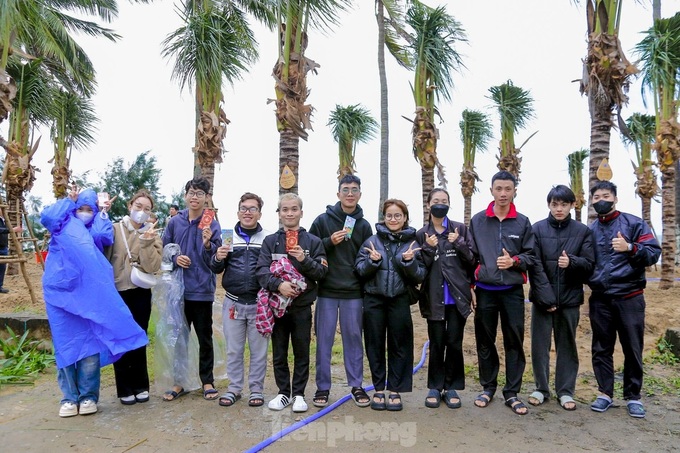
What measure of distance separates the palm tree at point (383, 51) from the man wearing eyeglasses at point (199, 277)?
8.19 metres

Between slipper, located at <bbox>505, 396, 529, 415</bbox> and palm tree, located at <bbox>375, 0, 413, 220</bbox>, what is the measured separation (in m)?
8.52

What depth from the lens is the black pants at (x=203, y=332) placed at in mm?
4277

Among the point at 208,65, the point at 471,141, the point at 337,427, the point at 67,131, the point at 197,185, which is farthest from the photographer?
the point at 471,141

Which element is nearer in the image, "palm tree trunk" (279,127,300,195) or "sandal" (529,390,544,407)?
"sandal" (529,390,544,407)

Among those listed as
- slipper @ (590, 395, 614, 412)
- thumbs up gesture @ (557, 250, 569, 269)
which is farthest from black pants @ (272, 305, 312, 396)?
slipper @ (590, 395, 614, 412)

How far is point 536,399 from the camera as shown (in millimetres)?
4156

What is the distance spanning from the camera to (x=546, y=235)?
4.19 meters

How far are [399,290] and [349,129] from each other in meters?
17.1

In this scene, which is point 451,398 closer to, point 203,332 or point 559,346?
point 559,346

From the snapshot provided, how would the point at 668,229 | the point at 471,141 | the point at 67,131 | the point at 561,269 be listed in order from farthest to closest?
the point at 471,141, the point at 67,131, the point at 668,229, the point at 561,269

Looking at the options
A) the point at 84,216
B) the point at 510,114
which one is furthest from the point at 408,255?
the point at 510,114

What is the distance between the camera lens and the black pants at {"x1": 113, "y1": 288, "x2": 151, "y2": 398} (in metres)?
4.14

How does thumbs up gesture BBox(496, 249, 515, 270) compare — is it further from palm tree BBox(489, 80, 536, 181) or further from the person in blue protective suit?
Answer: palm tree BBox(489, 80, 536, 181)

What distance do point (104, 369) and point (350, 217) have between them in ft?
11.2
